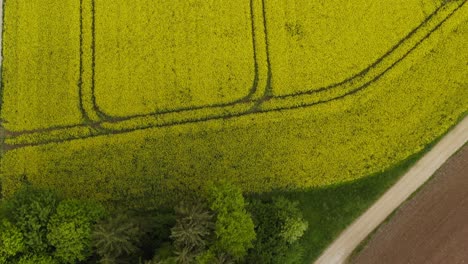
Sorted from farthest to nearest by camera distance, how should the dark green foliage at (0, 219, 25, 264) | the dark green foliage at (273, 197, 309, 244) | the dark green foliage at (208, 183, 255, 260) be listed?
the dark green foliage at (273, 197, 309, 244) → the dark green foliage at (0, 219, 25, 264) → the dark green foliage at (208, 183, 255, 260)

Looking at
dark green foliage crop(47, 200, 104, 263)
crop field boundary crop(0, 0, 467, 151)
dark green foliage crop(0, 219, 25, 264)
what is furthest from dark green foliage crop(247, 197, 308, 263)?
dark green foliage crop(0, 219, 25, 264)

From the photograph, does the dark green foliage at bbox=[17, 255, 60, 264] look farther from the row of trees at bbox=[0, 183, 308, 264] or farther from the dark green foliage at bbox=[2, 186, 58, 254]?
the dark green foliage at bbox=[2, 186, 58, 254]

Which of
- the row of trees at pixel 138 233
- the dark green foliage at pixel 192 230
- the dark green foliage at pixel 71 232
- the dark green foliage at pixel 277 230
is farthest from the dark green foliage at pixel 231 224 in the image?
the dark green foliage at pixel 71 232

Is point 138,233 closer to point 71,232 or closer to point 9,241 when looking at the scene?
point 71,232

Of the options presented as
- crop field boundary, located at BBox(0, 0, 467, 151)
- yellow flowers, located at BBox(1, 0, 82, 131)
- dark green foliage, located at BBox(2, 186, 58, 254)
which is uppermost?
yellow flowers, located at BBox(1, 0, 82, 131)

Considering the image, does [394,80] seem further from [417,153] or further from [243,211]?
[243,211]

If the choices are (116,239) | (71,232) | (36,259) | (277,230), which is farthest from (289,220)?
(36,259)

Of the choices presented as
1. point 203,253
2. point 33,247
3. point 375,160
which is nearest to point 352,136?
point 375,160
